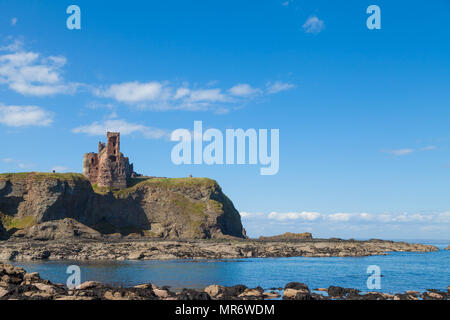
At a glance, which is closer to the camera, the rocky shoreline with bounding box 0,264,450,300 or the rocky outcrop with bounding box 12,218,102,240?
the rocky shoreline with bounding box 0,264,450,300

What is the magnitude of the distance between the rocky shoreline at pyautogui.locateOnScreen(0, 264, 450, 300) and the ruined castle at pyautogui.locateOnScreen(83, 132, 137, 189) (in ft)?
396

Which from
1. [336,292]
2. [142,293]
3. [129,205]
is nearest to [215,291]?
[142,293]

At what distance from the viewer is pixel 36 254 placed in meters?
75.8

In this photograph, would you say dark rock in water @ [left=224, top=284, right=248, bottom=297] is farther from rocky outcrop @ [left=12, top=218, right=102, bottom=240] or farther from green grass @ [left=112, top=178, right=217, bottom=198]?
green grass @ [left=112, top=178, right=217, bottom=198]

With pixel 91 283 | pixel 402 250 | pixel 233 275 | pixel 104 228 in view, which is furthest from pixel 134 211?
pixel 91 283

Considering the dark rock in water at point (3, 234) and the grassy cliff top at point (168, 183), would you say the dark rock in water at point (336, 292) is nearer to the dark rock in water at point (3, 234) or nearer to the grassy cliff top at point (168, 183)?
the dark rock in water at point (3, 234)

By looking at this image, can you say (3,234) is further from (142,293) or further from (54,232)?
(142,293)

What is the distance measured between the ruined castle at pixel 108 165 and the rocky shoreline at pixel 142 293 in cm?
12078

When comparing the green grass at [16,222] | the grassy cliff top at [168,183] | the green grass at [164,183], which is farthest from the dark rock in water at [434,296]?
the green grass at [164,183]

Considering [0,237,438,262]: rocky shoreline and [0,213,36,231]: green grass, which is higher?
[0,213,36,231]: green grass

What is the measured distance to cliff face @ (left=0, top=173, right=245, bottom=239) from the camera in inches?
4769

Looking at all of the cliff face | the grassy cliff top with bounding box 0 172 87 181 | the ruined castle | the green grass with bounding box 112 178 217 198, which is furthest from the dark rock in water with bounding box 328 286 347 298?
the ruined castle
